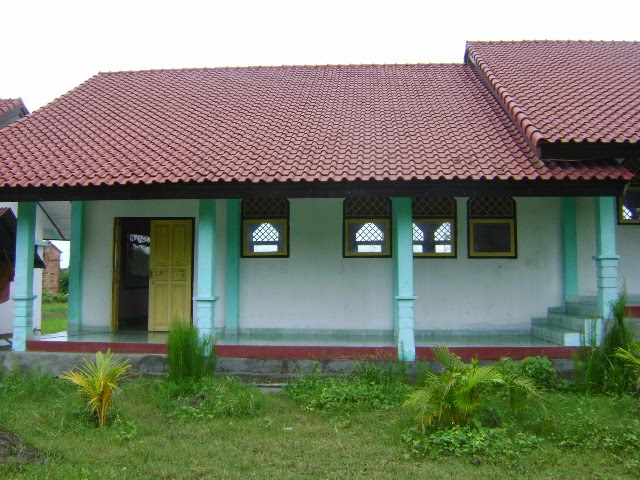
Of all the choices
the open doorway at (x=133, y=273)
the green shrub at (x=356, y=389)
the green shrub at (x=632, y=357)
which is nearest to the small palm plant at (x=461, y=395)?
the green shrub at (x=356, y=389)

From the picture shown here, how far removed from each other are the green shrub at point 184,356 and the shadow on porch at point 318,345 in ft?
2.10

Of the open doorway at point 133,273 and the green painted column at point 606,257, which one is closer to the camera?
the green painted column at point 606,257

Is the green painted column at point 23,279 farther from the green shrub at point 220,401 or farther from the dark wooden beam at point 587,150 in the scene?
the dark wooden beam at point 587,150

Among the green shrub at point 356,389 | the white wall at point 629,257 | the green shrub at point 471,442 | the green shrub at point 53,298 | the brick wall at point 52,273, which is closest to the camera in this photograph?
the green shrub at point 471,442

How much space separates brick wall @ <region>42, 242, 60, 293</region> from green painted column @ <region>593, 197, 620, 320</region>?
95.3 ft

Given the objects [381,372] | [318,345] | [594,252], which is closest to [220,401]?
[318,345]

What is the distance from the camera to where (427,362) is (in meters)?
7.80

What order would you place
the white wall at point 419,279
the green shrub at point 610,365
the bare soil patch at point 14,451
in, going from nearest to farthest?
1. the bare soil patch at point 14,451
2. the green shrub at point 610,365
3. the white wall at point 419,279

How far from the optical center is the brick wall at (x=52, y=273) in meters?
30.7

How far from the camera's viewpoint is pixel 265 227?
998 cm

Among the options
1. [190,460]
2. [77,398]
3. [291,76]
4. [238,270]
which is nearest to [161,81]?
[291,76]

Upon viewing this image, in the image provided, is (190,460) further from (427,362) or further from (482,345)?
(482,345)

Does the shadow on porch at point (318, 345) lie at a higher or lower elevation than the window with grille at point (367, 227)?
lower

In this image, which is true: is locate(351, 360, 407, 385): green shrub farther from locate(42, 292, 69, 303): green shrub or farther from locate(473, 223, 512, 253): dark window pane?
locate(42, 292, 69, 303): green shrub
